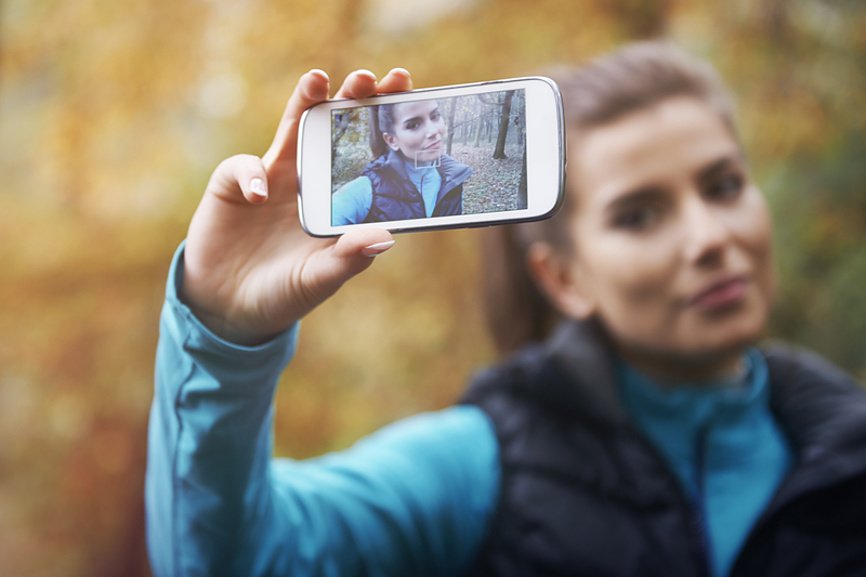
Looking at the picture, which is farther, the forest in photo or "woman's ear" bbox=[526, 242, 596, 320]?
"woman's ear" bbox=[526, 242, 596, 320]

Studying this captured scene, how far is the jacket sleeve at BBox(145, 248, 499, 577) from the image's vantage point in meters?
0.67

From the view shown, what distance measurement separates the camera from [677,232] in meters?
0.93

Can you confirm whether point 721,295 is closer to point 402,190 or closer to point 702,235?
point 702,235

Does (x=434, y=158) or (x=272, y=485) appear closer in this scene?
(x=434, y=158)

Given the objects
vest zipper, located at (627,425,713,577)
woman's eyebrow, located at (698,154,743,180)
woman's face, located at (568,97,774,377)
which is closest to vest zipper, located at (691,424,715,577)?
vest zipper, located at (627,425,713,577)

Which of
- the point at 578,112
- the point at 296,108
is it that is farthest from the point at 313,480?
the point at 578,112

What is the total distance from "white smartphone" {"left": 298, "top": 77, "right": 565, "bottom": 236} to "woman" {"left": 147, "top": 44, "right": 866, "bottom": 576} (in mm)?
251

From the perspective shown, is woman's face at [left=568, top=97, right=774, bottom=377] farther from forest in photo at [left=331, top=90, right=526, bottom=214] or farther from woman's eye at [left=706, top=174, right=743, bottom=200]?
forest in photo at [left=331, top=90, right=526, bottom=214]

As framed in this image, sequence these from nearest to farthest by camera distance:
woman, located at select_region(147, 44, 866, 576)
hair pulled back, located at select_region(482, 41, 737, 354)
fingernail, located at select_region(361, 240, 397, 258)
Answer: fingernail, located at select_region(361, 240, 397, 258), woman, located at select_region(147, 44, 866, 576), hair pulled back, located at select_region(482, 41, 737, 354)

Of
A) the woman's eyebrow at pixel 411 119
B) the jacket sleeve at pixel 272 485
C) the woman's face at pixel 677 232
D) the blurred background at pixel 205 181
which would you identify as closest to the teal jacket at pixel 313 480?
the jacket sleeve at pixel 272 485

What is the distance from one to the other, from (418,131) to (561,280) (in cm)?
58

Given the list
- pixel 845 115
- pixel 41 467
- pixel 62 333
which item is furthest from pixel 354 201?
pixel 845 115

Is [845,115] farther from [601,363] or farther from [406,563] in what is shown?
[406,563]

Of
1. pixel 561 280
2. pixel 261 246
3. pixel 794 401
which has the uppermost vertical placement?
pixel 261 246
